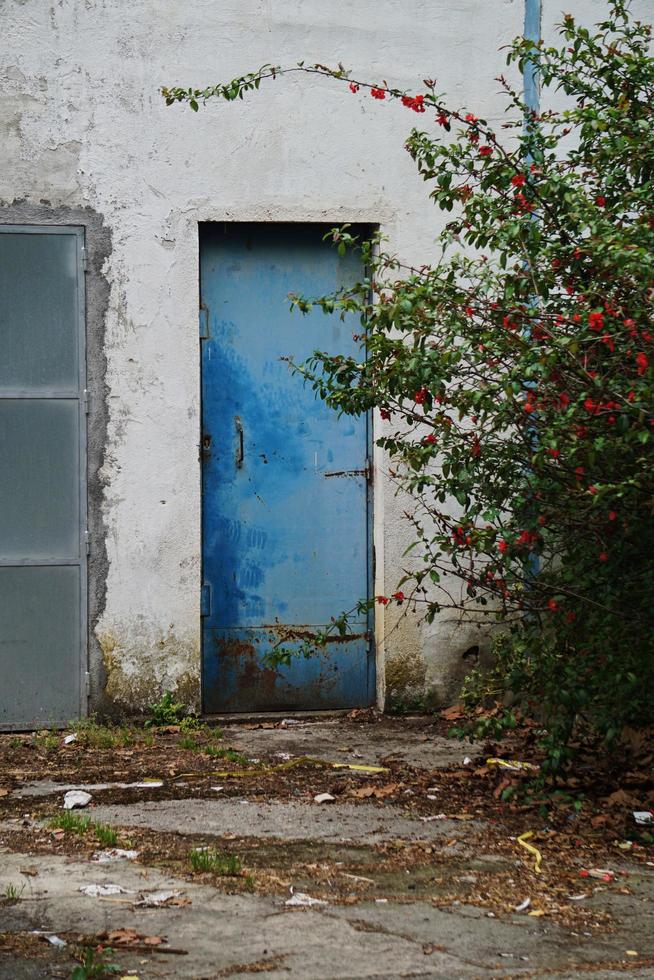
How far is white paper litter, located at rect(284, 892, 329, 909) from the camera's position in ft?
12.0

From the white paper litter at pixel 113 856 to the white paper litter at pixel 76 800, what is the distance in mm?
709

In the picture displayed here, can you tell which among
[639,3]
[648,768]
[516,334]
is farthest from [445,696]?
[639,3]

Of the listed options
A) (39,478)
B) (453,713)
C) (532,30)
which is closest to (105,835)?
(39,478)

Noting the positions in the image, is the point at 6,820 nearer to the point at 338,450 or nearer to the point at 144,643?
the point at 144,643

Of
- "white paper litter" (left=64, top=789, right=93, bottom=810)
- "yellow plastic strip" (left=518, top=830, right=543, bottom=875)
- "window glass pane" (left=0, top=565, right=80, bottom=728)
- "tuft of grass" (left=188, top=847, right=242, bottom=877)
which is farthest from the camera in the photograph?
"window glass pane" (left=0, top=565, right=80, bottom=728)

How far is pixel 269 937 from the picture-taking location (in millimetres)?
3367

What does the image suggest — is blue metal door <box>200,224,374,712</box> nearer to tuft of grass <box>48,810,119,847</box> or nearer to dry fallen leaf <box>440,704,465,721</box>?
dry fallen leaf <box>440,704,465,721</box>

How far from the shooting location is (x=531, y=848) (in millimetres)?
4250

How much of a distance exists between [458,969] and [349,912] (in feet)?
1.68

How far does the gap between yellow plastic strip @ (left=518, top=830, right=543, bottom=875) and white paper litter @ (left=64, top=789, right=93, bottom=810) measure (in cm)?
180

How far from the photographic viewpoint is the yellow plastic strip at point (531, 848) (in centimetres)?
407

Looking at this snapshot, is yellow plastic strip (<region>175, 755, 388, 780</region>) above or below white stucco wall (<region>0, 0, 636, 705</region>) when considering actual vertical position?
below

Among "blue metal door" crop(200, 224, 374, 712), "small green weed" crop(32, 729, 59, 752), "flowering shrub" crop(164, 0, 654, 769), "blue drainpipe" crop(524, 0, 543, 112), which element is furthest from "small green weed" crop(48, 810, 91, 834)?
"blue drainpipe" crop(524, 0, 543, 112)

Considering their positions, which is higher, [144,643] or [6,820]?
[144,643]
